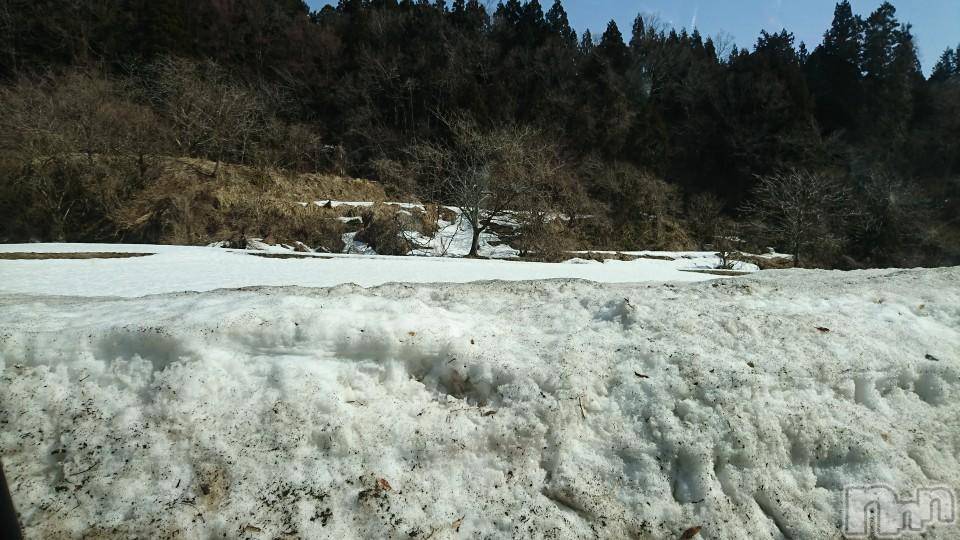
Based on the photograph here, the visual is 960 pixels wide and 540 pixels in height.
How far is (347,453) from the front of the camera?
2.21 meters

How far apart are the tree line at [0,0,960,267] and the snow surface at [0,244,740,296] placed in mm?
8570

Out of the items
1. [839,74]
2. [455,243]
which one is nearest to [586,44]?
[839,74]

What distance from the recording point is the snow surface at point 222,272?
21.0 feet

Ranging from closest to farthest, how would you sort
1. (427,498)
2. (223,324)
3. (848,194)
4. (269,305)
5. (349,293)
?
(427,498), (223,324), (269,305), (349,293), (848,194)

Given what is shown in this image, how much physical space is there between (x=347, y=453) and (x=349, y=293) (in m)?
1.30

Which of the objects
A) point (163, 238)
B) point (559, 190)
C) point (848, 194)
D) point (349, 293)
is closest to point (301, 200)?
point (163, 238)

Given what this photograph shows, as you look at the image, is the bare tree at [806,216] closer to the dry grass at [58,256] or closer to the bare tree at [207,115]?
the dry grass at [58,256]

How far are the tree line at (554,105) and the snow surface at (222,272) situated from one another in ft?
28.1

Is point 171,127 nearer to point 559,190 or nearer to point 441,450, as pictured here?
point 559,190

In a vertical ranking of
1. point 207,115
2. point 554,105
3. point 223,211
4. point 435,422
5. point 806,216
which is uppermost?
point 554,105

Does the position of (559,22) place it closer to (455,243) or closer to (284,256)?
(455,243)

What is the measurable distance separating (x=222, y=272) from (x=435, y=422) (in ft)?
23.2

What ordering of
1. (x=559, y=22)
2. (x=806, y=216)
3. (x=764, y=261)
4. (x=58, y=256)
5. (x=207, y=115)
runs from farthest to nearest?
(x=559, y=22) → (x=207, y=115) → (x=806, y=216) → (x=764, y=261) → (x=58, y=256)

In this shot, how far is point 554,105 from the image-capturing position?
34438mm
